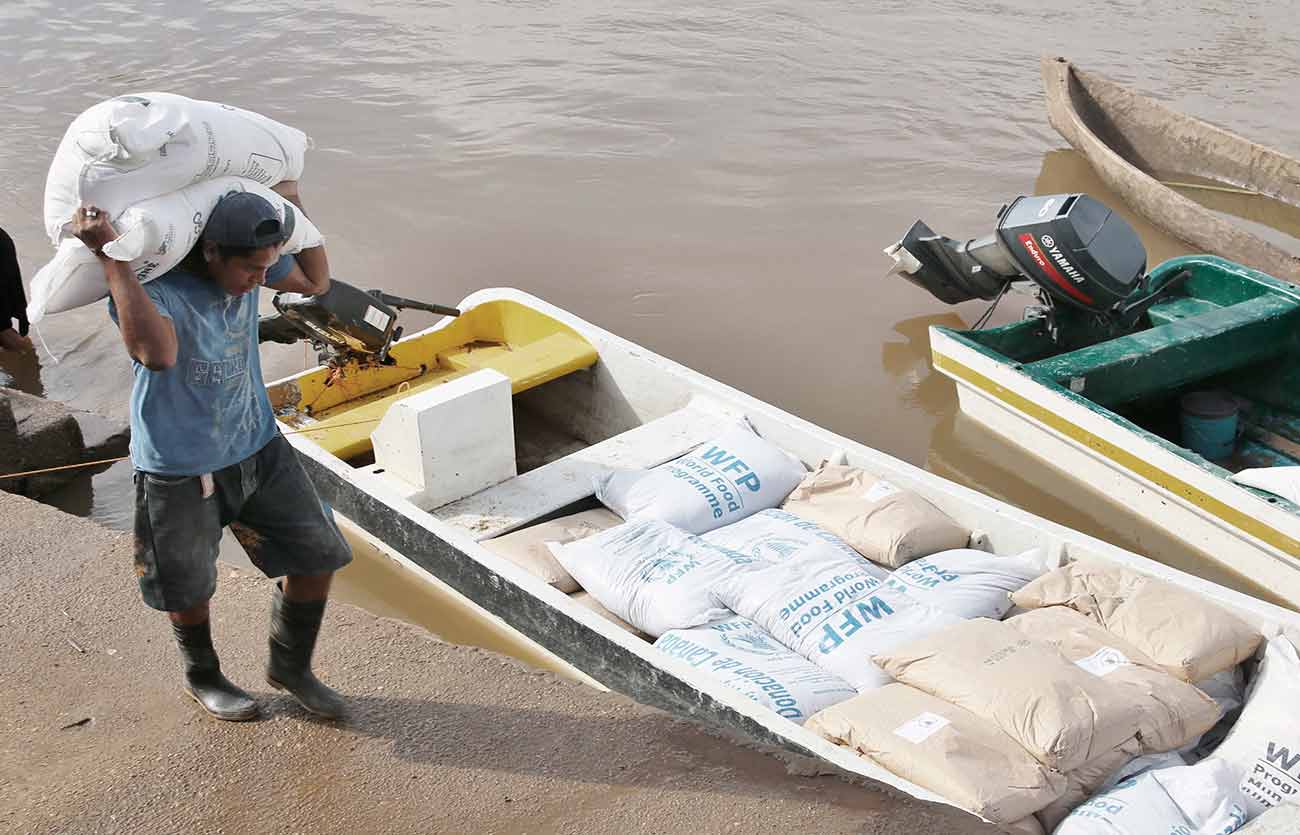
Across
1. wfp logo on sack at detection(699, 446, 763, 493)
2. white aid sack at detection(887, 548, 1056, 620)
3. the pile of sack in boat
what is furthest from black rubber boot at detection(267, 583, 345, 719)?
wfp logo on sack at detection(699, 446, 763, 493)

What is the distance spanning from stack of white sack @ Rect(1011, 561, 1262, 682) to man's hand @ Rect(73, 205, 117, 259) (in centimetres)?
297

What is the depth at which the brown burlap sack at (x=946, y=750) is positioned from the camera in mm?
3256

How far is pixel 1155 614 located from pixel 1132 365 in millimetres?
2374

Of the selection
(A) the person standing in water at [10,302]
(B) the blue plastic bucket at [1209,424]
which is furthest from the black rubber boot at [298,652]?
(A) the person standing in water at [10,302]

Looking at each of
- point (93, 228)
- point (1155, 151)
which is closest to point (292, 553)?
point (93, 228)

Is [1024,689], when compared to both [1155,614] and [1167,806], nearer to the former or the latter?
[1167,806]

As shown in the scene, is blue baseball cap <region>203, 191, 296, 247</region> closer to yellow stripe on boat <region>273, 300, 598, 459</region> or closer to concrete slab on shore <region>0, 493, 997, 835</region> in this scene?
concrete slab on shore <region>0, 493, 997, 835</region>

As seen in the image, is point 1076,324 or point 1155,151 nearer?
point 1076,324

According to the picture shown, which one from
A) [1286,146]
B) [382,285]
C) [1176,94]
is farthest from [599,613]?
[1176,94]

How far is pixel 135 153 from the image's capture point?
278 centimetres

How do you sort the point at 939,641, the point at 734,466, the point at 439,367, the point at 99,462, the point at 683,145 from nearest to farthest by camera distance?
1. the point at 939,641
2. the point at 734,466
3. the point at 99,462
4. the point at 439,367
5. the point at 683,145

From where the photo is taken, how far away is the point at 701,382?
5719mm

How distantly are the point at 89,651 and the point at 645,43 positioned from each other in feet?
40.6

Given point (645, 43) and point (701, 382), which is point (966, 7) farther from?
point (701, 382)
